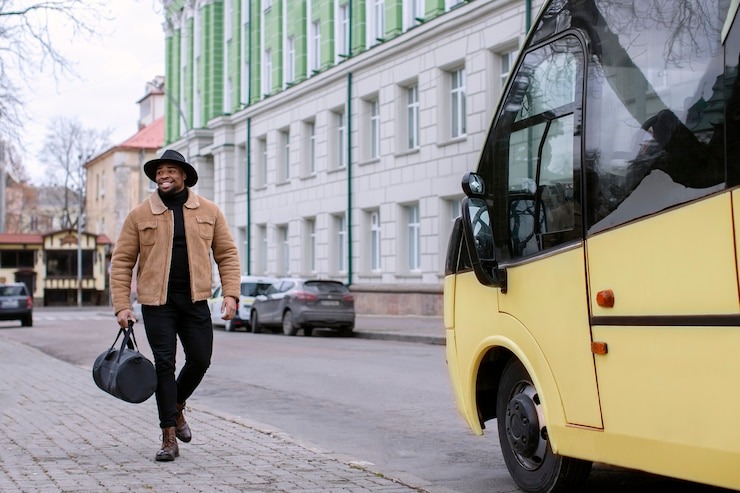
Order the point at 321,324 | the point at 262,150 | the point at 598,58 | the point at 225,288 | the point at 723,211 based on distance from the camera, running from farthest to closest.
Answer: the point at 262,150, the point at 321,324, the point at 225,288, the point at 598,58, the point at 723,211

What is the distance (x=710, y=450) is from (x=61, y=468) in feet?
12.8

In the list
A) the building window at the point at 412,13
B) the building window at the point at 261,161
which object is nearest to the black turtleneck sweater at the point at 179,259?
the building window at the point at 412,13

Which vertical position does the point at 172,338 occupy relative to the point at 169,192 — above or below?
below

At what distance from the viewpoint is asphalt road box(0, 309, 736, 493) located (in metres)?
6.92

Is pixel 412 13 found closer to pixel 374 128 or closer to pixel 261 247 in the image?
pixel 374 128

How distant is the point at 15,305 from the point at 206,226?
105 ft

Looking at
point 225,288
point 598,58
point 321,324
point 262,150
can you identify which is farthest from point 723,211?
point 262,150

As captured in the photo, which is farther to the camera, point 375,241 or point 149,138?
point 149,138

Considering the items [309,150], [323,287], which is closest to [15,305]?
[309,150]

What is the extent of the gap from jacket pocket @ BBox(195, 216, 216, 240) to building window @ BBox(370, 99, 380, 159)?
99.0 feet

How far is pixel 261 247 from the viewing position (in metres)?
47.8

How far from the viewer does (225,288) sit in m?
7.19

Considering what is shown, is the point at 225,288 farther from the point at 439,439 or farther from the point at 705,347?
the point at 705,347

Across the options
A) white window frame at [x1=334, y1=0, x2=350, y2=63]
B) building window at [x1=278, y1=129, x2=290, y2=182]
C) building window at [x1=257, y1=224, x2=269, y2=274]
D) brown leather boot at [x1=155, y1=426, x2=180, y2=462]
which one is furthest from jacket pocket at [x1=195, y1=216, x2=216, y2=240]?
building window at [x1=257, y1=224, x2=269, y2=274]
